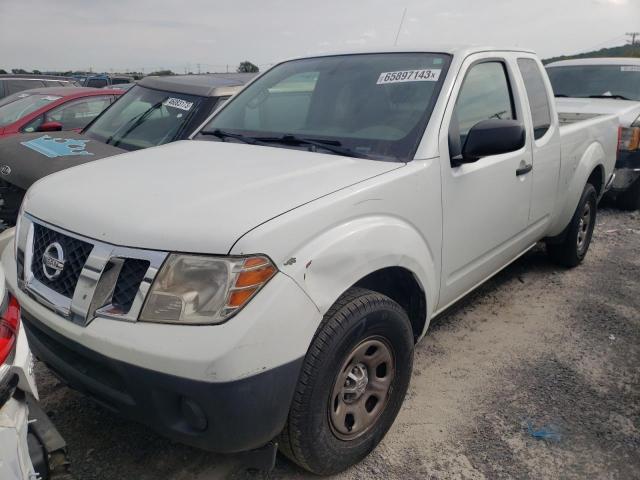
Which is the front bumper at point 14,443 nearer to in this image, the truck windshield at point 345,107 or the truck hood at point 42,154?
the truck windshield at point 345,107

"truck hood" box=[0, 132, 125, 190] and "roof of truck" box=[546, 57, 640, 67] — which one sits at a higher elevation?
"roof of truck" box=[546, 57, 640, 67]

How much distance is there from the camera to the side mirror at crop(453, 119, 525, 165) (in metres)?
2.72

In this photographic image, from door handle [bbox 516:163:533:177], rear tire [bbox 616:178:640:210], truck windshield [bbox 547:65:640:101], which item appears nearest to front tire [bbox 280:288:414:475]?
door handle [bbox 516:163:533:177]

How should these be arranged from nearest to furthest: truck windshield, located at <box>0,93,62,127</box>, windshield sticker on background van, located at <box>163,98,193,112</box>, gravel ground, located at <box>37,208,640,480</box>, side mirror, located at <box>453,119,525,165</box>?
gravel ground, located at <box>37,208,640,480</box> < side mirror, located at <box>453,119,525,165</box> < windshield sticker on background van, located at <box>163,98,193,112</box> < truck windshield, located at <box>0,93,62,127</box>

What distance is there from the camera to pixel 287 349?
1.90 metres

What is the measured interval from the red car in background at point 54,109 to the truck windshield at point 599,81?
252 inches

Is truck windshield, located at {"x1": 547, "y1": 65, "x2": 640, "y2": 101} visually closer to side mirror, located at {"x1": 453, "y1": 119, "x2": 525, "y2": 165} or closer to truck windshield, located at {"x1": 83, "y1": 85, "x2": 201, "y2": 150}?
truck windshield, located at {"x1": 83, "y1": 85, "x2": 201, "y2": 150}

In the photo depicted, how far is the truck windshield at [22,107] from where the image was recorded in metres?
6.56

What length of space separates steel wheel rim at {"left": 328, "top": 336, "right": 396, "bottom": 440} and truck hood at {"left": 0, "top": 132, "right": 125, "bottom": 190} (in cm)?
283

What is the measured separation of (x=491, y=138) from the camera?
272cm

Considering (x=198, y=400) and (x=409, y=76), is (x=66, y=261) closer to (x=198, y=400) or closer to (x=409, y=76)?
(x=198, y=400)

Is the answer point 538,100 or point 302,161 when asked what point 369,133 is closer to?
point 302,161

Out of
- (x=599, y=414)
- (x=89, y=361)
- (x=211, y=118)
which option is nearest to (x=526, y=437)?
(x=599, y=414)

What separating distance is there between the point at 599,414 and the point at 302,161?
6.76 feet
